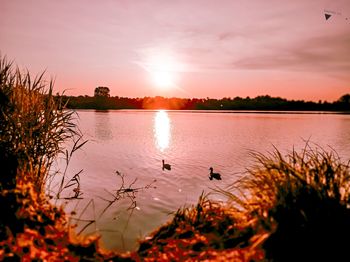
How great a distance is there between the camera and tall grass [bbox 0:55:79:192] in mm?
5816

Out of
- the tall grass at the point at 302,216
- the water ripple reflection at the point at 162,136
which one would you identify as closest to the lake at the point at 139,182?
the water ripple reflection at the point at 162,136

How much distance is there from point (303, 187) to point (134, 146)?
70.9 ft

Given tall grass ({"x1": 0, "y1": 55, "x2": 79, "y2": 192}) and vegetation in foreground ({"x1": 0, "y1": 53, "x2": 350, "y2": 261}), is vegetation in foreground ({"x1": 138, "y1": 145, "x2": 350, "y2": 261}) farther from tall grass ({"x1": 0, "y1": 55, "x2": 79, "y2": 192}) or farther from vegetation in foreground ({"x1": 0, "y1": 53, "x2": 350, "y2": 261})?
tall grass ({"x1": 0, "y1": 55, "x2": 79, "y2": 192})

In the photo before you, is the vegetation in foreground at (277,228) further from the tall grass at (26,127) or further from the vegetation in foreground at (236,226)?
the tall grass at (26,127)

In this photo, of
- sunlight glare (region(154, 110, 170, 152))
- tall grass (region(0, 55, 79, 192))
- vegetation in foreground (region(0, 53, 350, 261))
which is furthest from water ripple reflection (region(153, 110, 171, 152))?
vegetation in foreground (region(0, 53, 350, 261))

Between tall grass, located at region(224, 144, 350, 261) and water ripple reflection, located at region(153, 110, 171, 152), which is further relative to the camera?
water ripple reflection, located at region(153, 110, 171, 152)

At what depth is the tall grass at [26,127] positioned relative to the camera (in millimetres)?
5816

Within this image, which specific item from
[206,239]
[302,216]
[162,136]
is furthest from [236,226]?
[162,136]

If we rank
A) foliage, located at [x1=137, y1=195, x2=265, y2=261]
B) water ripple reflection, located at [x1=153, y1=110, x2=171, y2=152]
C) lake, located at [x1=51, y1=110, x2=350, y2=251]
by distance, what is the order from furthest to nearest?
water ripple reflection, located at [x1=153, y1=110, x2=171, y2=152] < lake, located at [x1=51, y1=110, x2=350, y2=251] < foliage, located at [x1=137, y1=195, x2=265, y2=261]

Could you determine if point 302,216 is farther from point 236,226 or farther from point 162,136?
point 162,136

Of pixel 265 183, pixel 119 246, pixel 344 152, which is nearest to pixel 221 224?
pixel 265 183

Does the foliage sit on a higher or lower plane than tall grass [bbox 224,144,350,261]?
lower

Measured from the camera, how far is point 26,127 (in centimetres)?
665

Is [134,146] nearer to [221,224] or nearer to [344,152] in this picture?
[344,152]
